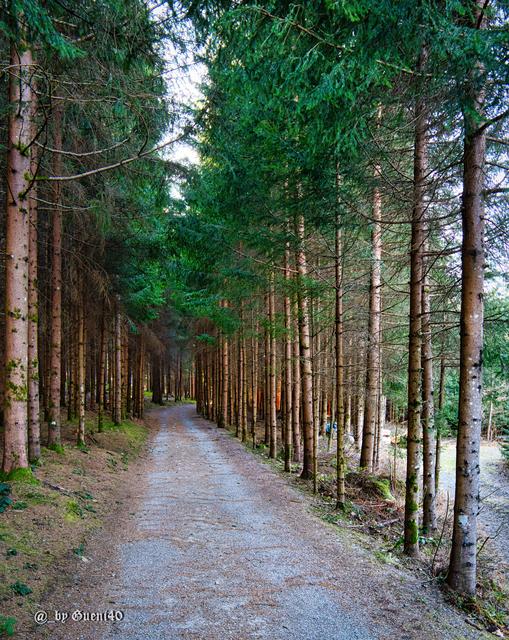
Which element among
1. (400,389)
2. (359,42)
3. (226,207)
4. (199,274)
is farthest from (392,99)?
(400,389)

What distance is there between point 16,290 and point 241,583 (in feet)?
17.9

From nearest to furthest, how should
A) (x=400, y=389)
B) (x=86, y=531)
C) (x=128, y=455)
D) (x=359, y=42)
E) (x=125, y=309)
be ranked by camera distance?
(x=359, y=42), (x=86, y=531), (x=128, y=455), (x=400, y=389), (x=125, y=309)

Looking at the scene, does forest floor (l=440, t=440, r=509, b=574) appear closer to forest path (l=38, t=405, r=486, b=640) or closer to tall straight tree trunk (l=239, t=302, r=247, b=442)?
forest path (l=38, t=405, r=486, b=640)

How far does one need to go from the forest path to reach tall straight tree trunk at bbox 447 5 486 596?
59 cm

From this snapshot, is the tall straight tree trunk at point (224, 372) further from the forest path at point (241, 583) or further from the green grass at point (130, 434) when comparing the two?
the forest path at point (241, 583)

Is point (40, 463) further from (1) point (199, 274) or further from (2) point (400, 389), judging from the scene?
(2) point (400, 389)

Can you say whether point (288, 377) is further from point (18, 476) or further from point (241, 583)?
point (241, 583)

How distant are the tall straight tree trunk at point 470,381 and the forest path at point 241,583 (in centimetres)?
59

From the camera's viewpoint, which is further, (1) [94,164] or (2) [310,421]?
(2) [310,421]

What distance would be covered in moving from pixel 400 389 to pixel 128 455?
9178 millimetres

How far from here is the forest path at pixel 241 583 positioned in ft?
12.7

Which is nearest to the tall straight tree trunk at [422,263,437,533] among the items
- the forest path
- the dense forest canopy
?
the dense forest canopy

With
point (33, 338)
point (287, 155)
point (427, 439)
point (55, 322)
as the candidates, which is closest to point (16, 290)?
point (33, 338)

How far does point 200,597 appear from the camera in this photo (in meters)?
4.38
